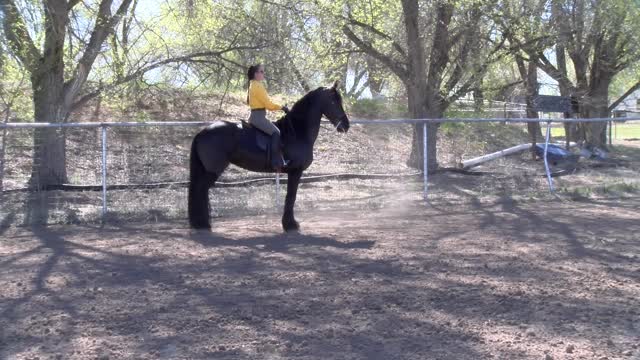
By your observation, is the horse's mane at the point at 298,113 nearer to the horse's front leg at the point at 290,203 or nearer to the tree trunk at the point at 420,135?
the horse's front leg at the point at 290,203

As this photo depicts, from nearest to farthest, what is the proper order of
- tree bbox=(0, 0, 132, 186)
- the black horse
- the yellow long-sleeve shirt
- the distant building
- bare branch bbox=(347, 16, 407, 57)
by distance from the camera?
1. the yellow long-sleeve shirt
2. the black horse
3. tree bbox=(0, 0, 132, 186)
4. bare branch bbox=(347, 16, 407, 57)
5. the distant building

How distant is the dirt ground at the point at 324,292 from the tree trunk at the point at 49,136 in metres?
1.86

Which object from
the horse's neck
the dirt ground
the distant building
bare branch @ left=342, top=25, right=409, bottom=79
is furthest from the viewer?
the distant building

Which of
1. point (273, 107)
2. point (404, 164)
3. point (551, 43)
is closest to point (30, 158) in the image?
point (273, 107)

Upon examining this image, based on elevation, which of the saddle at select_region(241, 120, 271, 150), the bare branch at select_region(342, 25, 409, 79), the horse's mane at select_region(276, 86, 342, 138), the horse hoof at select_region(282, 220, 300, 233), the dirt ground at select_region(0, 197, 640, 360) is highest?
the bare branch at select_region(342, 25, 409, 79)

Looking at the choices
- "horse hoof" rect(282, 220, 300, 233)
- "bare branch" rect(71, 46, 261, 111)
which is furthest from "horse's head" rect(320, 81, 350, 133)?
"bare branch" rect(71, 46, 261, 111)

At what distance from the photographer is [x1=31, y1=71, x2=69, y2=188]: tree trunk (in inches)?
506

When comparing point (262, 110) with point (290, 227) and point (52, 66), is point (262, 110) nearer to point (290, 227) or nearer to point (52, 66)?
point (290, 227)

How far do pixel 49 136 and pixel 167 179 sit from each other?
2.26 metres

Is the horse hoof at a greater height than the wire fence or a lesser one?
lesser

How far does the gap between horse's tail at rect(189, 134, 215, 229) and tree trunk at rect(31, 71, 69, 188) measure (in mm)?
3615

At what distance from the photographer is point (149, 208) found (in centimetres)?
1245

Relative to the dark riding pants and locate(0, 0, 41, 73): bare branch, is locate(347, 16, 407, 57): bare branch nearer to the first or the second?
locate(0, 0, 41, 73): bare branch

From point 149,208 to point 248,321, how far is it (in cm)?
693
